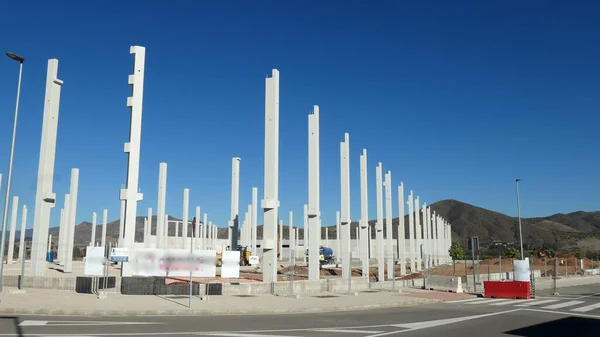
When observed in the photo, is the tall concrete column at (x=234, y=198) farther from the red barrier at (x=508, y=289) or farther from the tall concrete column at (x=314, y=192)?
the red barrier at (x=508, y=289)

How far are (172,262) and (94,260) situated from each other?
344 centimetres

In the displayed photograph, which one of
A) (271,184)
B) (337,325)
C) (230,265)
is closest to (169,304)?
(230,265)

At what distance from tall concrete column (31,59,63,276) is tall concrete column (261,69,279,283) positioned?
1069 centimetres

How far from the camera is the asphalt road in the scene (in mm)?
12344

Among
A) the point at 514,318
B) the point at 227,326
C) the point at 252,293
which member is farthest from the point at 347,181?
the point at 227,326

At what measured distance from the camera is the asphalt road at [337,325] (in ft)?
40.5

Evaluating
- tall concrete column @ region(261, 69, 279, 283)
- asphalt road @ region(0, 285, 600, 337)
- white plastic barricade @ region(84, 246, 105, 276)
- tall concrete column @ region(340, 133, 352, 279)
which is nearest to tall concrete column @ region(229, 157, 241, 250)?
tall concrete column @ region(340, 133, 352, 279)

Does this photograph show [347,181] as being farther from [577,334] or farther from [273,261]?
[577,334]

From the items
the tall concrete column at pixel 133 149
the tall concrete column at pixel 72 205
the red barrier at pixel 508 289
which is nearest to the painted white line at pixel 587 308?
the red barrier at pixel 508 289

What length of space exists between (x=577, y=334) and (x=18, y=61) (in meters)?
20.8

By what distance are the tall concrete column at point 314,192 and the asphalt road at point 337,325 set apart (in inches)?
395

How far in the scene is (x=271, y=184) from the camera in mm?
24828

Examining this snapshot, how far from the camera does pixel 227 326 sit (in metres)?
13.7

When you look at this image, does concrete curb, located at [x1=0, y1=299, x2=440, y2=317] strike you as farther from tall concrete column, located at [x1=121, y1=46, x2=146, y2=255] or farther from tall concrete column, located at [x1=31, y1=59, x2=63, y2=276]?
tall concrete column, located at [x1=31, y1=59, x2=63, y2=276]
